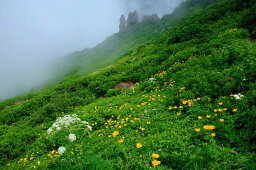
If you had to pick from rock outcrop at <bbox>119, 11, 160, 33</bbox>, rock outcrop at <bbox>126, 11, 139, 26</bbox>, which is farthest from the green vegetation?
rock outcrop at <bbox>126, 11, 139, 26</bbox>

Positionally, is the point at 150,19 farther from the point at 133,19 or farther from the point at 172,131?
the point at 172,131

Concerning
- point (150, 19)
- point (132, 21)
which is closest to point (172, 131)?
point (150, 19)

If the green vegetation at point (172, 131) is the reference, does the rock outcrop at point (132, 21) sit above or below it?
above

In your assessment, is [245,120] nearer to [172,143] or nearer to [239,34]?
[172,143]

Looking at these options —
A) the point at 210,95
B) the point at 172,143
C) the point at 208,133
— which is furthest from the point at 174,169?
the point at 210,95

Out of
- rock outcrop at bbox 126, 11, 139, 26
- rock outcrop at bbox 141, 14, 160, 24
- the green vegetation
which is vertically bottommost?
the green vegetation

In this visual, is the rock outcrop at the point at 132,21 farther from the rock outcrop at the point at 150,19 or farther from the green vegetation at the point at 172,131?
the green vegetation at the point at 172,131

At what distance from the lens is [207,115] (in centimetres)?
392

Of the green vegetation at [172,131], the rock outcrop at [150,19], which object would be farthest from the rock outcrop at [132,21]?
the green vegetation at [172,131]

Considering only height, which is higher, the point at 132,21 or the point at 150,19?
the point at 132,21

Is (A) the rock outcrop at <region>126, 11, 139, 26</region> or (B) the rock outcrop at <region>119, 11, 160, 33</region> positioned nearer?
(B) the rock outcrop at <region>119, 11, 160, 33</region>

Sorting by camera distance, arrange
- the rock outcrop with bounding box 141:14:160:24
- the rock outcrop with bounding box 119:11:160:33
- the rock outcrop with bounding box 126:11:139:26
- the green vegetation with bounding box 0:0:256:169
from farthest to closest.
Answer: the rock outcrop with bounding box 126:11:139:26
the rock outcrop with bounding box 119:11:160:33
the rock outcrop with bounding box 141:14:160:24
the green vegetation with bounding box 0:0:256:169

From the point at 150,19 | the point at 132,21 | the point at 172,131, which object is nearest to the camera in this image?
the point at 172,131

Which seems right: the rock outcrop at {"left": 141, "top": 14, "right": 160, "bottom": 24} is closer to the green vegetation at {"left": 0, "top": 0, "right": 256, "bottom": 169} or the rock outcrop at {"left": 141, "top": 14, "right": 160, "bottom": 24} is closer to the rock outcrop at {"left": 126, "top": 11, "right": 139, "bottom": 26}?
the rock outcrop at {"left": 126, "top": 11, "right": 139, "bottom": 26}
